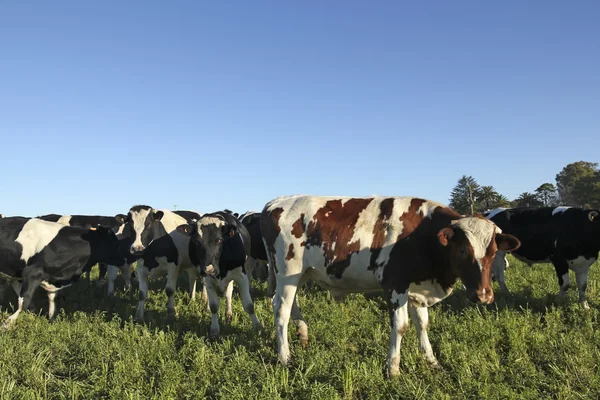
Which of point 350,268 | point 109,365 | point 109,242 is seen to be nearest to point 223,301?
point 109,242

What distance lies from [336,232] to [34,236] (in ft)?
24.9

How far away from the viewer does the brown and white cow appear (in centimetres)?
587

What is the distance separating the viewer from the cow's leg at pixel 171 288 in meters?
9.46

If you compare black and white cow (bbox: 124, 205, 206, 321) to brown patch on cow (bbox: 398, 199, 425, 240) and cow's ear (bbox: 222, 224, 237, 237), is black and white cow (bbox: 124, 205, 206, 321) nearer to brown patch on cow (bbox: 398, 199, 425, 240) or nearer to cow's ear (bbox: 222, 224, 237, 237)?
cow's ear (bbox: 222, 224, 237, 237)

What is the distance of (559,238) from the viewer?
1032 cm

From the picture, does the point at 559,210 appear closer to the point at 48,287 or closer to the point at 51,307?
the point at 51,307

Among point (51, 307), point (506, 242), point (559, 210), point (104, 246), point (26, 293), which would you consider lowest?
point (51, 307)

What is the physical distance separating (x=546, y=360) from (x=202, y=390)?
4.59m

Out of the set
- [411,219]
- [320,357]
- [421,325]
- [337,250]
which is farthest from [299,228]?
[421,325]

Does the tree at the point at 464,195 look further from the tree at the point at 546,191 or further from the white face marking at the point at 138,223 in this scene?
the white face marking at the point at 138,223

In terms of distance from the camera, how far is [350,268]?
21.4 feet

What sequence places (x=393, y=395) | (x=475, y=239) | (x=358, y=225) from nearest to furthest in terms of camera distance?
(x=393, y=395) < (x=475, y=239) < (x=358, y=225)

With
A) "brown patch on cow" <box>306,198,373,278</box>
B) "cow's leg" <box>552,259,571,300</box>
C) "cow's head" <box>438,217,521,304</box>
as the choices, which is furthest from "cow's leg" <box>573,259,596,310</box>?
"brown patch on cow" <box>306,198,373,278</box>

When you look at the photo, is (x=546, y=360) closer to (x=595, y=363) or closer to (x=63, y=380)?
(x=595, y=363)
